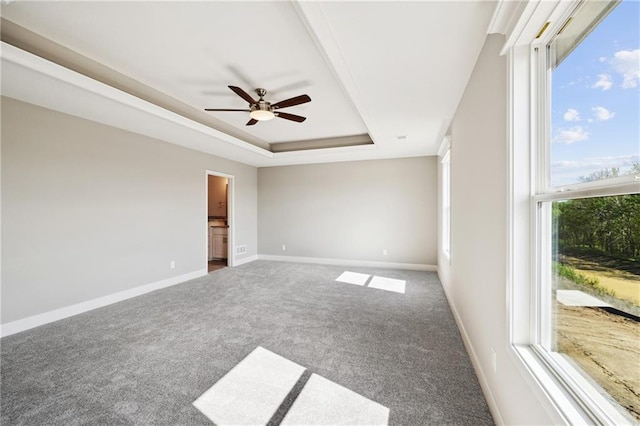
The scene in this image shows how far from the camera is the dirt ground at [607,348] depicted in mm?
723

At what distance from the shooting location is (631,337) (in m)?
0.73

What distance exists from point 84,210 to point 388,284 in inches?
180

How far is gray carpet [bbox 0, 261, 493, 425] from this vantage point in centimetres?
160

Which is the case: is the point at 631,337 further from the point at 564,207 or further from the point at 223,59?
the point at 223,59

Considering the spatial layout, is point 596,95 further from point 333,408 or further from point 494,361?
point 333,408

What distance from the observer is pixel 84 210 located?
318 centimetres

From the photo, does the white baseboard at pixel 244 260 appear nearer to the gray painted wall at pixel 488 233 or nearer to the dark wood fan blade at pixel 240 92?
the dark wood fan blade at pixel 240 92

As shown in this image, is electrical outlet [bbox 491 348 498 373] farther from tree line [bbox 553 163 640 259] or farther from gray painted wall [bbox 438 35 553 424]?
tree line [bbox 553 163 640 259]

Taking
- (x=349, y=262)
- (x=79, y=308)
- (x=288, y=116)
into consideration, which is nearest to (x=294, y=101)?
(x=288, y=116)

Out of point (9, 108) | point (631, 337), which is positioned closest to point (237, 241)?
point (9, 108)

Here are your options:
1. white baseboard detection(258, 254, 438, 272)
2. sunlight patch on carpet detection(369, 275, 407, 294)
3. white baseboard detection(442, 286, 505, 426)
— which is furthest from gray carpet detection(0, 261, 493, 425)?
white baseboard detection(258, 254, 438, 272)

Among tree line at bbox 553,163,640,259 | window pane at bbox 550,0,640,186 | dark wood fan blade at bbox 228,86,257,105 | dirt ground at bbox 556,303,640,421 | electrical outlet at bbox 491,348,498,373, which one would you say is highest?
dark wood fan blade at bbox 228,86,257,105

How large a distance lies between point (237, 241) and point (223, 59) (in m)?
4.21

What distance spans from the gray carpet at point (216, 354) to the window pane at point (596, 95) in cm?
156
